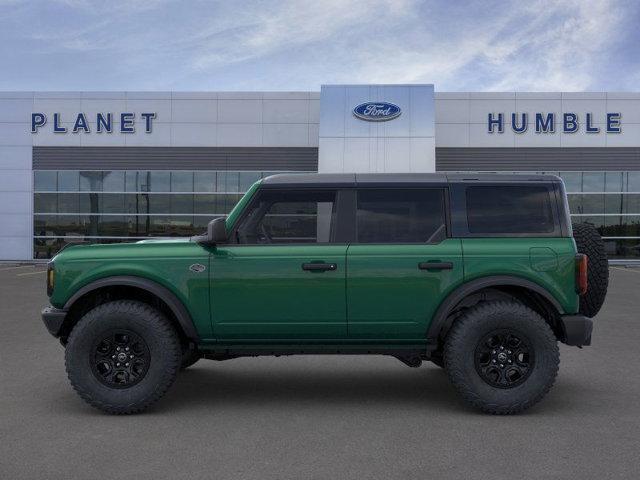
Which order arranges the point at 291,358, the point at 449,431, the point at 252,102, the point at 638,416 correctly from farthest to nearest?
the point at 252,102 → the point at 291,358 → the point at 638,416 → the point at 449,431

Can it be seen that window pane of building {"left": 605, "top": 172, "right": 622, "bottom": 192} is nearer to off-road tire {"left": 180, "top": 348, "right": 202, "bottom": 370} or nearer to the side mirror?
off-road tire {"left": 180, "top": 348, "right": 202, "bottom": 370}

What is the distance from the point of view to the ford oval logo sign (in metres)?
28.1

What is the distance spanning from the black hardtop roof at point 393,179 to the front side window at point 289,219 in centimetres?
8

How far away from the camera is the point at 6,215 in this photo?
31.0 meters

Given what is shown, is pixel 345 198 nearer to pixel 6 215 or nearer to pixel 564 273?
pixel 564 273

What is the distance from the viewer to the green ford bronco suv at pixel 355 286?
518 centimetres

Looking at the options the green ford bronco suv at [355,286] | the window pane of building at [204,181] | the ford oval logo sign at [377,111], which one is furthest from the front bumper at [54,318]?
the window pane of building at [204,181]

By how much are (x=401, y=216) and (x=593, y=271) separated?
1650 millimetres

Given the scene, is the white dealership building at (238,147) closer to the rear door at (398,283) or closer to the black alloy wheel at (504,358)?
the rear door at (398,283)

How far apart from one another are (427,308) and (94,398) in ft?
8.67

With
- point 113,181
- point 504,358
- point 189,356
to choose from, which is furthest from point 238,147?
point 504,358

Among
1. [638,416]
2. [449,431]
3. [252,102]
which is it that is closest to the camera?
[449,431]

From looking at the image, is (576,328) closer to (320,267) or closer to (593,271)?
(593,271)

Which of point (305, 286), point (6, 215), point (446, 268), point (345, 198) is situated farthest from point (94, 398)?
point (6, 215)
